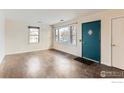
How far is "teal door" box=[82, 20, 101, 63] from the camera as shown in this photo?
259cm

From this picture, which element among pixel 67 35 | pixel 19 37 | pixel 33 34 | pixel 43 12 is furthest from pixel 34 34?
pixel 67 35

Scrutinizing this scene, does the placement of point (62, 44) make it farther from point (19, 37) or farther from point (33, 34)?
point (19, 37)

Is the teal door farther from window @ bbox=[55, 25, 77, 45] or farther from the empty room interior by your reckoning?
window @ bbox=[55, 25, 77, 45]

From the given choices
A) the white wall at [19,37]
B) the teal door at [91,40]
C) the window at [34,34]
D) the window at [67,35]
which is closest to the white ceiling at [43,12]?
the window at [34,34]

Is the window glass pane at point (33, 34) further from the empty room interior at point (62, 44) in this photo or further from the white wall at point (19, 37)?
the white wall at point (19, 37)

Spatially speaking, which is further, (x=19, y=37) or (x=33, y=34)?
(x=19, y=37)

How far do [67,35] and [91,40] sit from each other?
4.22 feet

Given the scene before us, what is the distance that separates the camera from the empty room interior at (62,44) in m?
1.76

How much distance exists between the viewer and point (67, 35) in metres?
3.99

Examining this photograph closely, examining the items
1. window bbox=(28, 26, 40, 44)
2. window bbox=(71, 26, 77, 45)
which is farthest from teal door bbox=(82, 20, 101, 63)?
window bbox=(28, 26, 40, 44)
